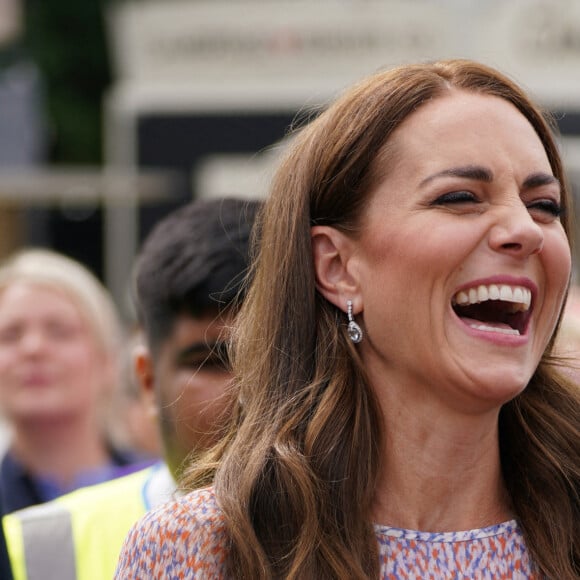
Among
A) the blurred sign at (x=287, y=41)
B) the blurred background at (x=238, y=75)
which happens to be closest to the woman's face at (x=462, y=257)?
the blurred background at (x=238, y=75)

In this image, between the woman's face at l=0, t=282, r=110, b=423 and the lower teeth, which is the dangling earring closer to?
the lower teeth

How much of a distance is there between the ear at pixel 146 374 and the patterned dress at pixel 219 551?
1094 millimetres

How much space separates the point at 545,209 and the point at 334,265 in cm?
39

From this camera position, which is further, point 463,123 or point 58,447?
point 58,447

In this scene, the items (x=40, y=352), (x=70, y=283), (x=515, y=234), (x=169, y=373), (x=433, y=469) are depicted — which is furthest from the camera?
(x=70, y=283)

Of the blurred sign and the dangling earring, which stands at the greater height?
the dangling earring

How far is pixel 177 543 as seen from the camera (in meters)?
2.27

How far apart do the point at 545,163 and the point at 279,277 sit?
20.5 inches

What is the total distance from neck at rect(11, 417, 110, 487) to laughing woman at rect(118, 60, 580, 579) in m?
2.51

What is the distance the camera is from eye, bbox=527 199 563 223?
2365 mm

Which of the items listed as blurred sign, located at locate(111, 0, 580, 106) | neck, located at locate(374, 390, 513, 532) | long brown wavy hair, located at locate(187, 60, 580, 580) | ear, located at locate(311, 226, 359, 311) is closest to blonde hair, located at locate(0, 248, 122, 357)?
long brown wavy hair, located at locate(187, 60, 580, 580)

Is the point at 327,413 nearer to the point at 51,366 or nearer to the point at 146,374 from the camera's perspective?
the point at 146,374

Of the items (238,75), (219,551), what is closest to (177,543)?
(219,551)

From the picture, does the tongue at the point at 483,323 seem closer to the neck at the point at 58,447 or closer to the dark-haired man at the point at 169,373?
the dark-haired man at the point at 169,373
